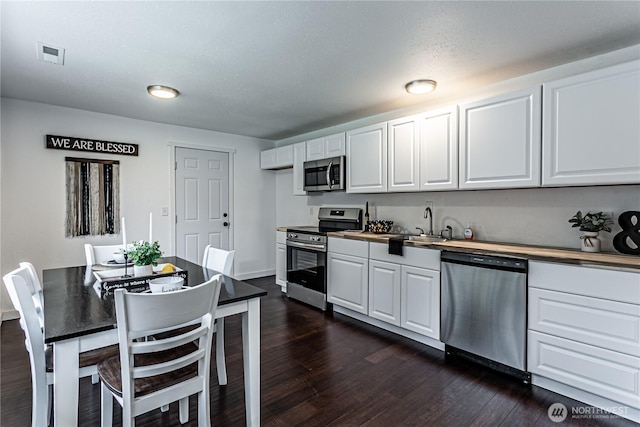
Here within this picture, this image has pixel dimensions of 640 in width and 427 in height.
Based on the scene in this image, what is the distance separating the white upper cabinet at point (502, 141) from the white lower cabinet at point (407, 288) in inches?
30.8

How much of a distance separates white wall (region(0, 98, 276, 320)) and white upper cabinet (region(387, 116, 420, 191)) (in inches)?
106

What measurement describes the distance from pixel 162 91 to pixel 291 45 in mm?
1525

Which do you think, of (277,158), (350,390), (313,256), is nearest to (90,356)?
(350,390)

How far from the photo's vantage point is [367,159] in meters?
3.57

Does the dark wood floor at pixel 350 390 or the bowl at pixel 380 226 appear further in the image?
the bowl at pixel 380 226

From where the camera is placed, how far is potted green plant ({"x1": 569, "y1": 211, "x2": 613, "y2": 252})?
2.24 metres

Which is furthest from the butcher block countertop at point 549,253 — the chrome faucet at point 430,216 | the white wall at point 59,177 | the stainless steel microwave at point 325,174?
the white wall at point 59,177

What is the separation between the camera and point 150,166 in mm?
4215

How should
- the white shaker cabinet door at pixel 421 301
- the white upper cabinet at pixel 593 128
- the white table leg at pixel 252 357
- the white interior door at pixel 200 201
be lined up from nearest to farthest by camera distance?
the white table leg at pixel 252 357 < the white upper cabinet at pixel 593 128 < the white shaker cabinet door at pixel 421 301 < the white interior door at pixel 200 201

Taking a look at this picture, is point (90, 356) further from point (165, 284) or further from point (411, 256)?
point (411, 256)

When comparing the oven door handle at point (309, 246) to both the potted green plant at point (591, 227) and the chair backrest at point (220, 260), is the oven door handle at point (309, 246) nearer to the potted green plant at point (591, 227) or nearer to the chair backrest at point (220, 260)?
the chair backrest at point (220, 260)

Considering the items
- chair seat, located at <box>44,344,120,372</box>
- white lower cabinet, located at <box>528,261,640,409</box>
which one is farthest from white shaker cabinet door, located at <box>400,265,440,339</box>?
chair seat, located at <box>44,344,120,372</box>

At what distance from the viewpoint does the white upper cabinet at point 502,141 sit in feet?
7.80

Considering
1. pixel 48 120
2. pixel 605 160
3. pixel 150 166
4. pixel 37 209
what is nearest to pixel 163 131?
pixel 150 166
